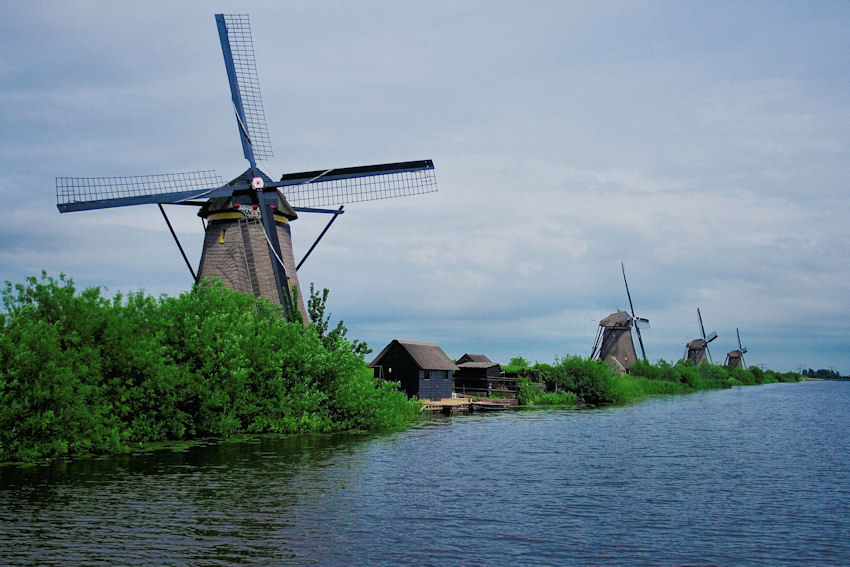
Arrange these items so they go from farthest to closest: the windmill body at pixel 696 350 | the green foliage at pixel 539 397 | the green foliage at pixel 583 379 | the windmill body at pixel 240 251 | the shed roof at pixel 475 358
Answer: the windmill body at pixel 696 350
the shed roof at pixel 475 358
the green foliage at pixel 583 379
the green foliage at pixel 539 397
the windmill body at pixel 240 251

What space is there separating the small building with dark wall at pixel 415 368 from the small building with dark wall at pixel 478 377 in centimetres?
976

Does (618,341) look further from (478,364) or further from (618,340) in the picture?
(478,364)

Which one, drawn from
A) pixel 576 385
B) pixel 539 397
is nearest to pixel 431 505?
pixel 539 397

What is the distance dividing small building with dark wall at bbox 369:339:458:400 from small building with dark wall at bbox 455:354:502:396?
32.0 ft

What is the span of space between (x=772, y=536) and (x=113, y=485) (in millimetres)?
16636

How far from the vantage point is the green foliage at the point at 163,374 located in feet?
75.4

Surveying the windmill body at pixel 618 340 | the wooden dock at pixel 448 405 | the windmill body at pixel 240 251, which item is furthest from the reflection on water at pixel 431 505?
the windmill body at pixel 618 340

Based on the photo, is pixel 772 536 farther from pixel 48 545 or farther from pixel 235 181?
pixel 235 181

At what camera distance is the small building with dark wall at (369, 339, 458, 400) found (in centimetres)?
5588

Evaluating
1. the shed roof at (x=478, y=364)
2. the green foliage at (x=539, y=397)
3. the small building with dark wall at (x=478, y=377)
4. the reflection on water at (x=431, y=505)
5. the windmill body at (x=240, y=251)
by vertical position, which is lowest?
the reflection on water at (x=431, y=505)

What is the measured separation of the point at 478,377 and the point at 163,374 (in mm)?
46001

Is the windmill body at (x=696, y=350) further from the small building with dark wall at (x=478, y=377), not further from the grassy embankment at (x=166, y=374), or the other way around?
the grassy embankment at (x=166, y=374)

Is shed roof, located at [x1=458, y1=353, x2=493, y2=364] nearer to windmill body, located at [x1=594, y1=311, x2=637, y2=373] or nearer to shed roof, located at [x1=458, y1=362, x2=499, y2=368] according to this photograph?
shed roof, located at [x1=458, y1=362, x2=499, y2=368]

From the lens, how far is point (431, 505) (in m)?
17.6
